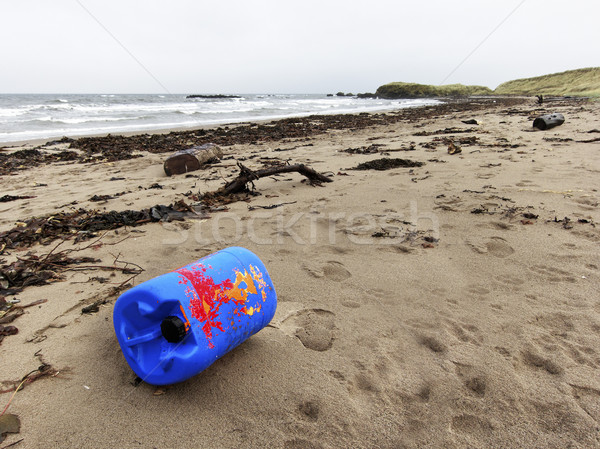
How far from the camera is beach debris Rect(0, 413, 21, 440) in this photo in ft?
4.55

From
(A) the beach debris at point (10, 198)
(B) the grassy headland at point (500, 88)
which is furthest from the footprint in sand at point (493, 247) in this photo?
(B) the grassy headland at point (500, 88)

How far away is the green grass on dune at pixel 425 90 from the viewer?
204 ft

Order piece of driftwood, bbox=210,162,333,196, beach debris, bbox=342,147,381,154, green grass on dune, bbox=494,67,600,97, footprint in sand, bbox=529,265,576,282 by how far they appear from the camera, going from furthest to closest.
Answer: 1. green grass on dune, bbox=494,67,600,97
2. beach debris, bbox=342,147,381,154
3. piece of driftwood, bbox=210,162,333,196
4. footprint in sand, bbox=529,265,576,282

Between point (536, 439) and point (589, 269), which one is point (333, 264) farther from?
point (589, 269)

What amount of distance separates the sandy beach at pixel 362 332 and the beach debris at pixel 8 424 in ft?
0.09

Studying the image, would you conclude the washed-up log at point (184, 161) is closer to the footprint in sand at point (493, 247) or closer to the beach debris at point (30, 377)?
the beach debris at point (30, 377)

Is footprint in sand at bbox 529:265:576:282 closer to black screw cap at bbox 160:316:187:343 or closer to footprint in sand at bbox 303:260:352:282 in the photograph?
footprint in sand at bbox 303:260:352:282

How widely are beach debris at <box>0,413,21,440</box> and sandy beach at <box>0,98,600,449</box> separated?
3cm

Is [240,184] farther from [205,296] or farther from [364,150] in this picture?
[364,150]

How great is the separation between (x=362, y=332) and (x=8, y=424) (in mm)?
1757

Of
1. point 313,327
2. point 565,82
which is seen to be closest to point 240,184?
point 313,327

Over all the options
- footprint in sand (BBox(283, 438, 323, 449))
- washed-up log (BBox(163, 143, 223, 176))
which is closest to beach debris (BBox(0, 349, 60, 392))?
footprint in sand (BBox(283, 438, 323, 449))

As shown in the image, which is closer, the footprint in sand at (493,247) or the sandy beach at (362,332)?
the sandy beach at (362,332)

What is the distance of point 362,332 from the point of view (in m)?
1.99
